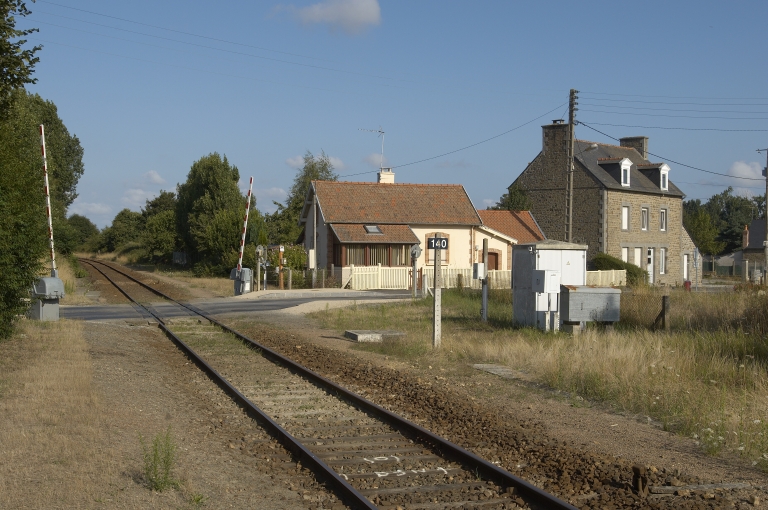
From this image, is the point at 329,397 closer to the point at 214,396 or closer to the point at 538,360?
the point at 214,396

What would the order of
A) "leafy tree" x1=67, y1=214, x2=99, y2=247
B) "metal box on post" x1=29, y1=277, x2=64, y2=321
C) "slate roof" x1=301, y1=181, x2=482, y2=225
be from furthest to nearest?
"leafy tree" x1=67, y1=214, x2=99, y2=247 < "slate roof" x1=301, y1=181, x2=482, y2=225 < "metal box on post" x1=29, y1=277, x2=64, y2=321

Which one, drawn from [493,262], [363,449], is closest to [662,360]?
[363,449]

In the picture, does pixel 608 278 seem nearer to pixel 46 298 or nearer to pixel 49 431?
pixel 46 298

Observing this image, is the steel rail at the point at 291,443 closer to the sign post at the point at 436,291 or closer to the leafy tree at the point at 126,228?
the sign post at the point at 436,291

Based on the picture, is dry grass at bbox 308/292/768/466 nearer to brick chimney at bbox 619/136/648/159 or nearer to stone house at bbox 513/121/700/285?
stone house at bbox 513/121/700/285

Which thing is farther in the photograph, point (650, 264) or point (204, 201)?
point (204, 201)

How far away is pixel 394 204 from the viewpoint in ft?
141

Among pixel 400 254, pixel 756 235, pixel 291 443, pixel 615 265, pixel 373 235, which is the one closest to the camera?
pixel 291 443

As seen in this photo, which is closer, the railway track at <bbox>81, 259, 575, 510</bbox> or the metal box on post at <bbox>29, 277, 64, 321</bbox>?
the railway track at <bbox>81, 259, 575, 510</bbox>

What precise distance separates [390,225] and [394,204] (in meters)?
1.96

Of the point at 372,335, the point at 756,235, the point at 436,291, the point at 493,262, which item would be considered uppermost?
the point at 756,235

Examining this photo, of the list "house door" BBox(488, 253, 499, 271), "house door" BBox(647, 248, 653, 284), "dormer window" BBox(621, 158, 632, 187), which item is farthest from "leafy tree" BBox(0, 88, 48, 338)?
"house door" BBox(647, 248, 653, 284)

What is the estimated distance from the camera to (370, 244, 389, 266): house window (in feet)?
131

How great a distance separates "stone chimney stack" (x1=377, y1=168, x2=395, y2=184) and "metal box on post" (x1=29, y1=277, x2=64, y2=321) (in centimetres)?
3149
